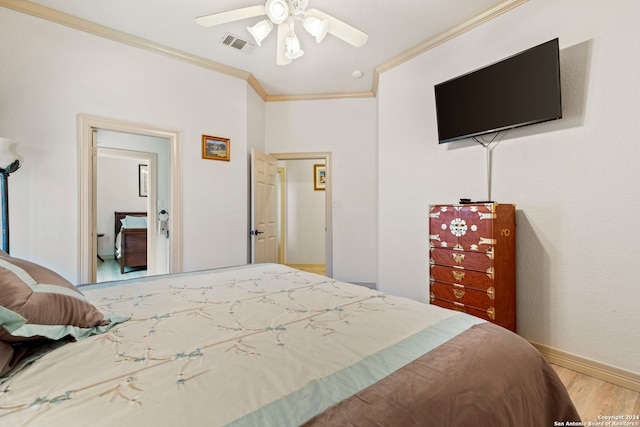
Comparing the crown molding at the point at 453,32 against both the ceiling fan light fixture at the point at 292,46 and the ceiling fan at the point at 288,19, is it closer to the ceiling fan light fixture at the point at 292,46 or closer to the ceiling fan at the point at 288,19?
the ceiling fan at the point at 288,19

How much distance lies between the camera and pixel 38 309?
0.81m

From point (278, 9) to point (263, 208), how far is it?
2435 mm

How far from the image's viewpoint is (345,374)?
75cm

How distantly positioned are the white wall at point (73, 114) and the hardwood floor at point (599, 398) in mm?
3196

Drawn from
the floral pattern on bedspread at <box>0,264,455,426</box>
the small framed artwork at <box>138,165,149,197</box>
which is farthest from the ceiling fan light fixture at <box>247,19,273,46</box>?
the small framed artwork at <box>138,165,149,197</box>

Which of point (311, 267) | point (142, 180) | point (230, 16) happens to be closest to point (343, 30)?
point (230, 16)

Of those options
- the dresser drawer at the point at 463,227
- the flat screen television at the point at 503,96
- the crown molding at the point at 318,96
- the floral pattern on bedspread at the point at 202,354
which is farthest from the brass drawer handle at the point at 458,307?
the crown molding at the point at 318,96

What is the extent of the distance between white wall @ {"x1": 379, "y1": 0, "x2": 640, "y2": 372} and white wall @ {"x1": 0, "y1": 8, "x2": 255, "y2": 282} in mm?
2645

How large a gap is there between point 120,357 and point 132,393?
0.68 feet

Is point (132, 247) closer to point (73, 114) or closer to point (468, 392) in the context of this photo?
point (73, 114)

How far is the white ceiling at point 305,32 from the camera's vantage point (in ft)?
7.82

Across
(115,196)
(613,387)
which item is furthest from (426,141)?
(115,196)

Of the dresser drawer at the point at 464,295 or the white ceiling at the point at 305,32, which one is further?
the white ceiling at the point at 305,32

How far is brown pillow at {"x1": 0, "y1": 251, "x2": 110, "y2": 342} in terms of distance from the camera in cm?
74
